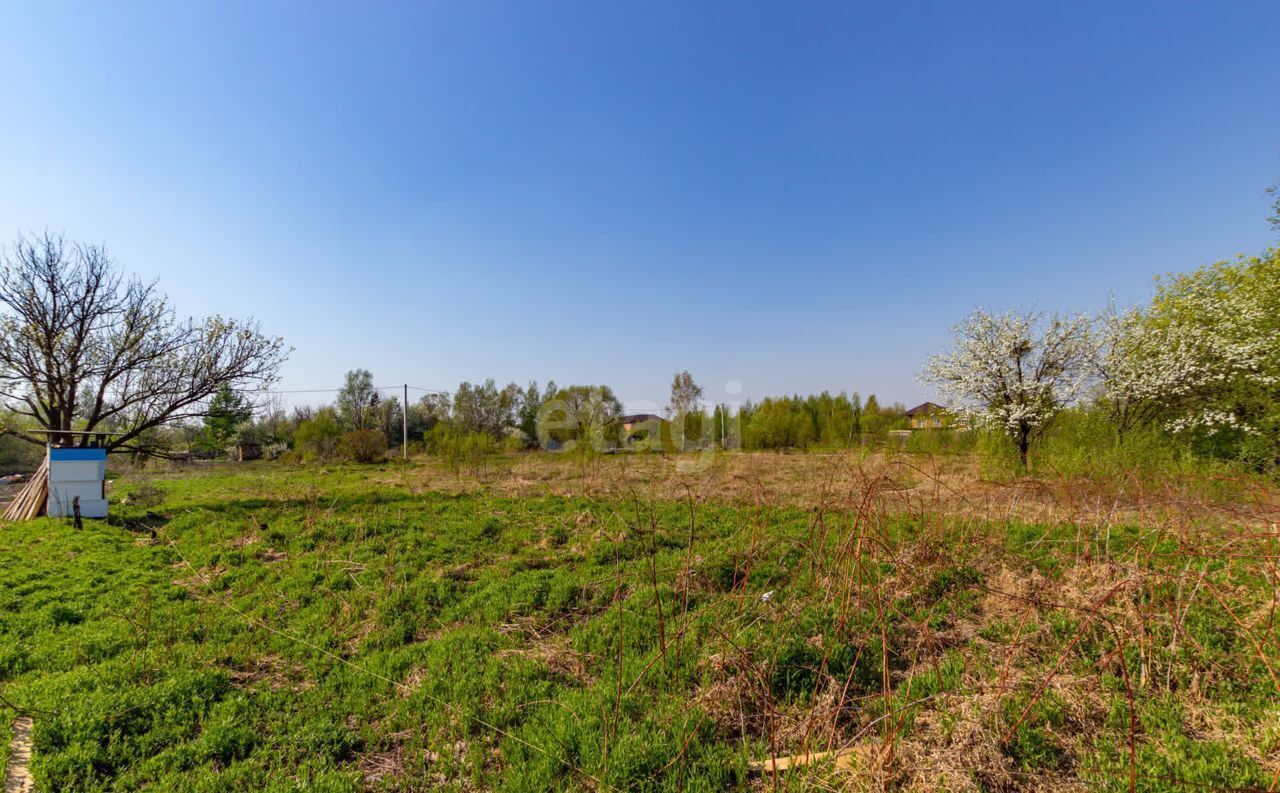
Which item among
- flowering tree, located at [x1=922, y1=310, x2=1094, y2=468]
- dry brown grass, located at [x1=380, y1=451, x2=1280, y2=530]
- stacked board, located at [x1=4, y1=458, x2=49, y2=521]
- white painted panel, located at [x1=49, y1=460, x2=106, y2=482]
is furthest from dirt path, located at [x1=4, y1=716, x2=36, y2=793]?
flowering tree, located at [x1=922, y1=310, x2=1094, y2=468]

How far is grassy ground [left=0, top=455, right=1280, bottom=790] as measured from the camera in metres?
2.62

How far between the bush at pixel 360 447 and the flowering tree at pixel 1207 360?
26141mm

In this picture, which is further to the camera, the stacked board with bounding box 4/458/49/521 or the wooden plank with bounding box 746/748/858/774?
the stacked board with bounding box 4/458/49/521

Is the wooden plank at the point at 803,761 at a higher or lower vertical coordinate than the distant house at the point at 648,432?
lower

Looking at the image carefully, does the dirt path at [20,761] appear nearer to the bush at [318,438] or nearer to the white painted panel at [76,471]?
the white painted panel at [76,471]

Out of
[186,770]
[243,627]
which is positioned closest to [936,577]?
[186,770]

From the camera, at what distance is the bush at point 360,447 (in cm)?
2145

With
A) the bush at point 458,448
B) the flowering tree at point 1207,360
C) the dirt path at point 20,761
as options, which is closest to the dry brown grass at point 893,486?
the bush at point 458,448

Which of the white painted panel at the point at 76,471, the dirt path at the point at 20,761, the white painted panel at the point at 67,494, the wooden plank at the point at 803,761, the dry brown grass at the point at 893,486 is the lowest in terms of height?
the wooden plank at the point at 803,761

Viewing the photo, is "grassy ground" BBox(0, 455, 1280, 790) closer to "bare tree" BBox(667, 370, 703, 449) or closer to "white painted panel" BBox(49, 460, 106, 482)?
"white painted panel" BBox(49, 460, 106, 482)

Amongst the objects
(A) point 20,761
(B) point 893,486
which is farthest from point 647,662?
(A) point 20,761

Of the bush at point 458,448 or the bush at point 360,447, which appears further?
the bush at point 360,447

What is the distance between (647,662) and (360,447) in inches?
859

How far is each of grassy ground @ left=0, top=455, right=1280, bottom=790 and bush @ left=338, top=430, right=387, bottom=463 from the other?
14.8m
